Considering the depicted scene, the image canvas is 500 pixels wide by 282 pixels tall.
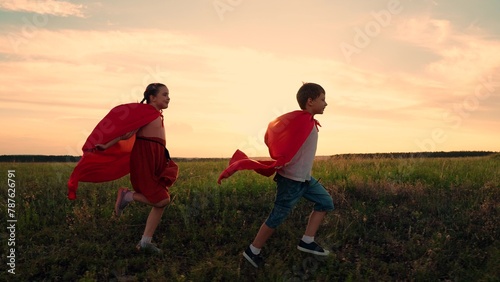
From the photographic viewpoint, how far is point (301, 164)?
635 centimetres

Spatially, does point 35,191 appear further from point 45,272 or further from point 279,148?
point 279,148

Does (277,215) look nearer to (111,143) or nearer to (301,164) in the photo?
(301,164)

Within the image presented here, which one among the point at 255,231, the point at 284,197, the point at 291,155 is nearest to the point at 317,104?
the point at 291,155

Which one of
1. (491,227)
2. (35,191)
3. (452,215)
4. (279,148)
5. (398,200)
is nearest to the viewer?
(279,148)

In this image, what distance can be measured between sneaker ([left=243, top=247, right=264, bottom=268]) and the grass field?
0.15 meters

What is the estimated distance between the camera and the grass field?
6648mm

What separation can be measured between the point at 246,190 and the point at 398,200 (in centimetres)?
287

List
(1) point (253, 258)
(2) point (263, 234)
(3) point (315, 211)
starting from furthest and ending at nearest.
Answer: (3) point (315, 211) → (1) point (253, 258) → (2) point (263, 234)

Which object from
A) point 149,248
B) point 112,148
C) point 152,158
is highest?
point 112,148

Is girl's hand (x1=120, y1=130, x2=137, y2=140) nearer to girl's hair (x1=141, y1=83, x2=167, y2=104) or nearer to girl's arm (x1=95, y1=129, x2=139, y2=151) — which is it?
girl's arm (x1=95, y1=129, x2=139, y2=151)

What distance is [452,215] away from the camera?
8375mm

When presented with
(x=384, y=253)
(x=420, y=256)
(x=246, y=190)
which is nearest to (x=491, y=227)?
(x=420, y=256)

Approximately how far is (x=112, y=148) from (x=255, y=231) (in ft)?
8.36

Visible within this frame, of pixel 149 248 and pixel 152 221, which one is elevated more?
pixel 152 221
